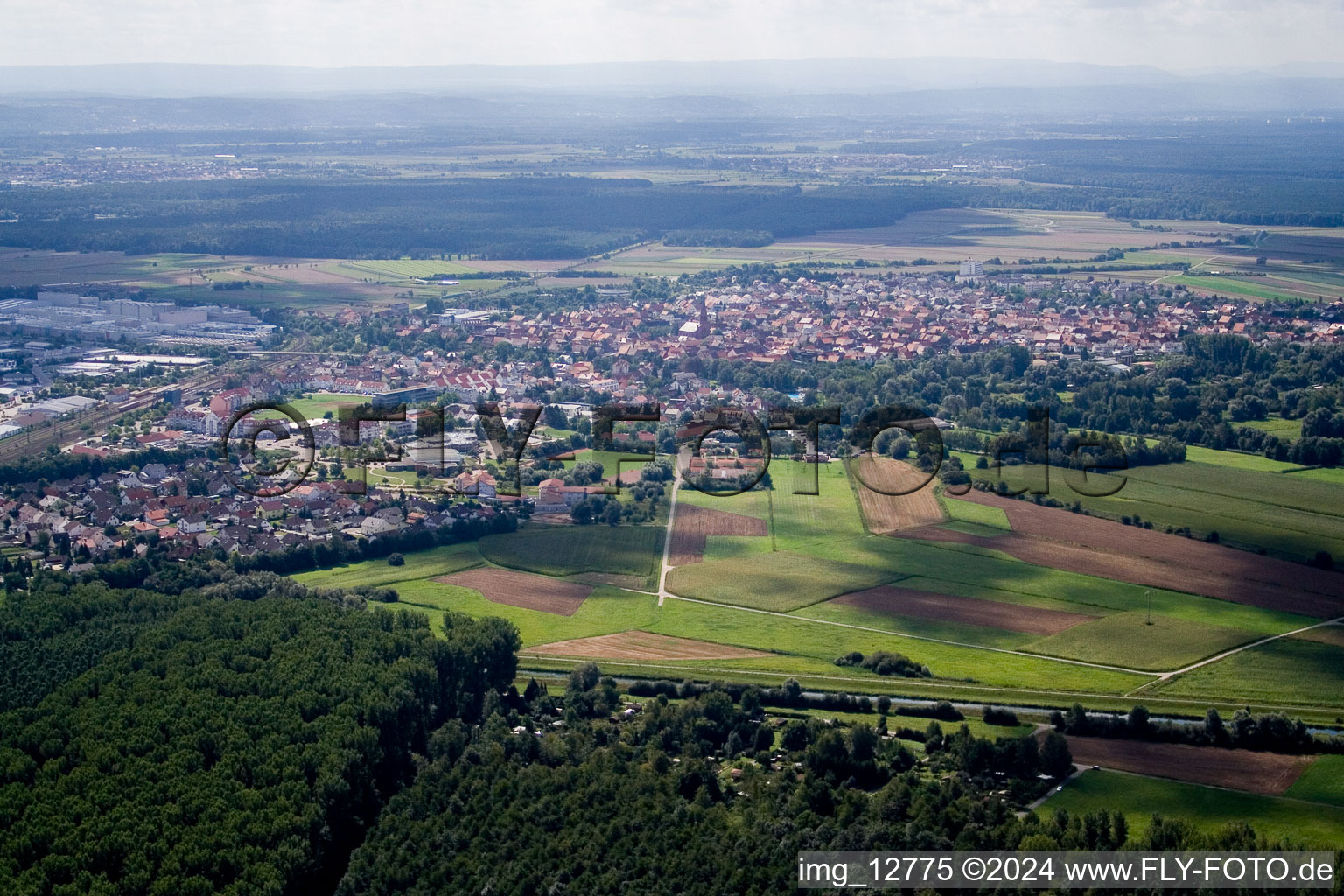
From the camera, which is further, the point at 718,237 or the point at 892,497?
the point at 718,237

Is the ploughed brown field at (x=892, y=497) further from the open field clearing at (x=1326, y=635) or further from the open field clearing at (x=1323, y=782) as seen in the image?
the open field clearing at (x=1323, y=782)

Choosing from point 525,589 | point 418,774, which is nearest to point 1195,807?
point 418,774

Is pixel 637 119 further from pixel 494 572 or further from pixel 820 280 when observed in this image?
pixel 494 572

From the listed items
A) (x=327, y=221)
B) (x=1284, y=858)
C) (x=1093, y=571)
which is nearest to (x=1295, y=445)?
(x=1093, y=571)

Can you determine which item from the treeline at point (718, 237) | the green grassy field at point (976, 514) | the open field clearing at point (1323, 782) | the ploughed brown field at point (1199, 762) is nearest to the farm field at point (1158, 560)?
the green grassy field at point (976, 514)

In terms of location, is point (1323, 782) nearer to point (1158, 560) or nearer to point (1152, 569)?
point (1152, 569)

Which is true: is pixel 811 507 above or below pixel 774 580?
above

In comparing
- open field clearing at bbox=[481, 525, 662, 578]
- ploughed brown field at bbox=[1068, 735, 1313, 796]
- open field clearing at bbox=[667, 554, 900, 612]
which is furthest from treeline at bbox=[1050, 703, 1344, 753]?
open field clearing at bbox=[481, 525, 662, 578]
